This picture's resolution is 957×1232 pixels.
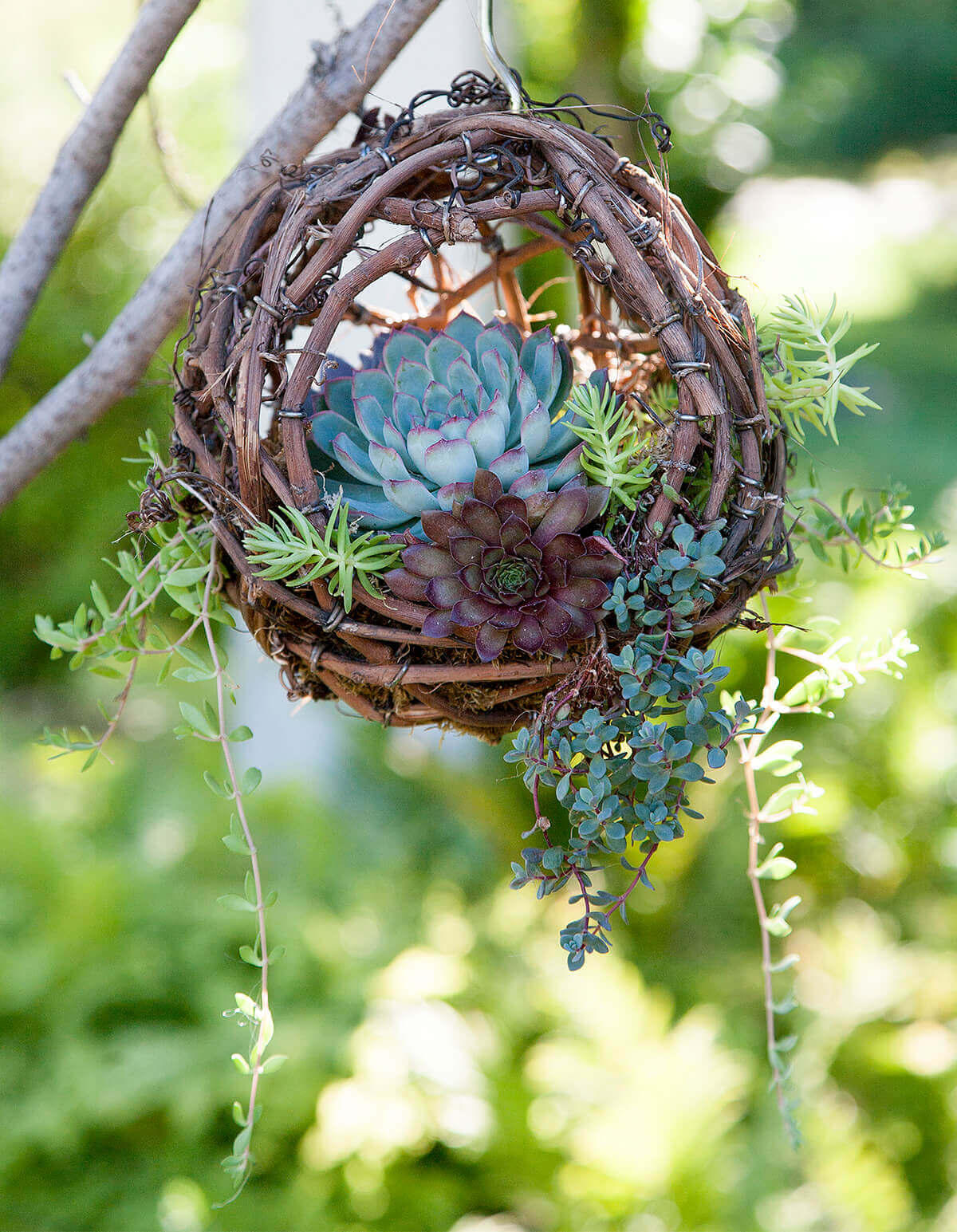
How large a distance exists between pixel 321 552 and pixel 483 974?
1.65 meters

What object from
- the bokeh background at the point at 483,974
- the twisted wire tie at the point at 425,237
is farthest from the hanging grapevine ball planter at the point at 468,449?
the bokeh background at the point at 483,974

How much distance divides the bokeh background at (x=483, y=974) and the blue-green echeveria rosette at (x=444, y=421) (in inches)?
6.3

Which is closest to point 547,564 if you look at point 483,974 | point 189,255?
point 189,255

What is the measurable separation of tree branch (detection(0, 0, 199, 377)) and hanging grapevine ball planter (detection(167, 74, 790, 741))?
22 cm

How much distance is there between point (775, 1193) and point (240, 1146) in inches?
53.0

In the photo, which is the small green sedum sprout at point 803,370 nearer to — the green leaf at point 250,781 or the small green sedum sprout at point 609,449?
the small green sedum sprout at point 609,449

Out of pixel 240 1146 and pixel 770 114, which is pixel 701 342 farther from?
pixel 770 114

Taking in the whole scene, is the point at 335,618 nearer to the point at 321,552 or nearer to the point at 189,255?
the point at 321,552

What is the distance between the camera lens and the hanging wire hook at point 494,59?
0.52 meters

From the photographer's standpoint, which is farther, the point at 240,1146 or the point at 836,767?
the point at 836,767

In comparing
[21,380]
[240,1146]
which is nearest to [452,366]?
[240,1146]

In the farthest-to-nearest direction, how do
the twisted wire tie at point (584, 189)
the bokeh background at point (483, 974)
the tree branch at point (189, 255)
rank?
the bokeh background at point (483, 974) < the tree branch at point (189, 255) < the twisted wire tie at point (584, 189)

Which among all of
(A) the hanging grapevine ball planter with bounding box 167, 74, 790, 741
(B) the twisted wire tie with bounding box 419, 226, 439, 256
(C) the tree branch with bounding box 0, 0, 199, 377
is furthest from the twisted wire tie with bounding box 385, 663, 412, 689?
(C) the tree branch with bounding box 0, 0, 199, 377

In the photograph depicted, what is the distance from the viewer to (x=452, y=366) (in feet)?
1.90
